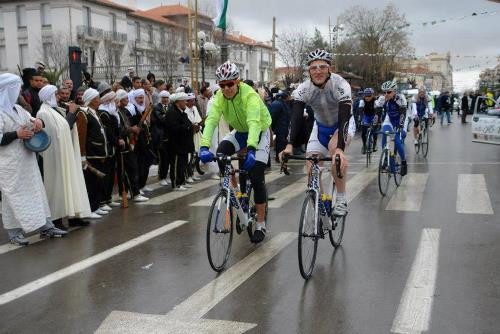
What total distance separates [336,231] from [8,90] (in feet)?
14.3

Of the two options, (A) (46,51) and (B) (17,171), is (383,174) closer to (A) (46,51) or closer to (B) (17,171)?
(B) (17,171)

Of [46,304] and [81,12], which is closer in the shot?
[46,304]

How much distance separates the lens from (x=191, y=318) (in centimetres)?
449

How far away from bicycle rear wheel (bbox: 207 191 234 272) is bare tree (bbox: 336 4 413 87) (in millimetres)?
65183

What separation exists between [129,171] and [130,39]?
64.4 metres

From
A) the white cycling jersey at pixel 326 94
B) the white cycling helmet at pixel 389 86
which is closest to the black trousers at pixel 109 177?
the white cycling jersey at pixel 326 94

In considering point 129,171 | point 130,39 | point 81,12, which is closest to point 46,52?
point 81,12

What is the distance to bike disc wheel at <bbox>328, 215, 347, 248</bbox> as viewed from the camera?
249 inches

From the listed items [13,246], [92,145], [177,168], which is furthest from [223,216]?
[177,168]

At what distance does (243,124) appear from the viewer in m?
6.55

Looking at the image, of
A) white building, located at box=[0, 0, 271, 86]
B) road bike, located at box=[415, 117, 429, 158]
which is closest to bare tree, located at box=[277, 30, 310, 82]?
white building, located at box=[0, 0, 271, 86]

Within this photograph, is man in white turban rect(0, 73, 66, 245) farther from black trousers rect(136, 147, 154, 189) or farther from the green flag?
the green flag

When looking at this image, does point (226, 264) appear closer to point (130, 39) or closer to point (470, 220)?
point (470, 220)

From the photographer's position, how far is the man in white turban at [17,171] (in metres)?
6.77
